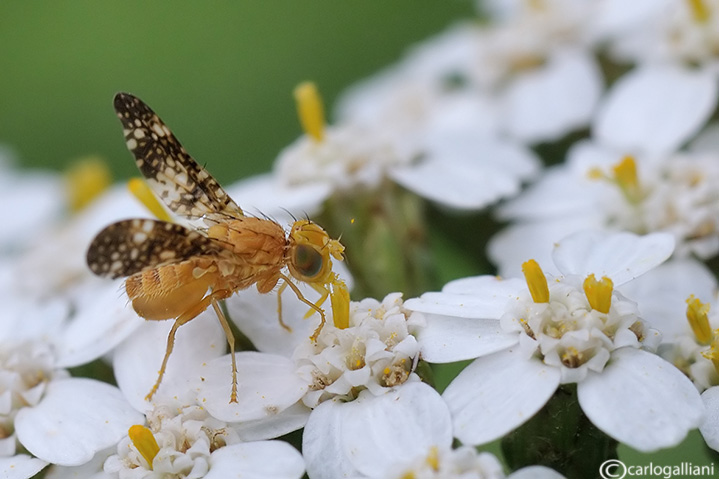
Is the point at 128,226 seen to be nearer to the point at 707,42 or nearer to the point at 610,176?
the point at 610,176

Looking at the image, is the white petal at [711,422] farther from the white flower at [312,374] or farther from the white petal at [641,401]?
the white flower at [312,374]

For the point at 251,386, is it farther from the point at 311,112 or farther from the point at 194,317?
the point at 311,112

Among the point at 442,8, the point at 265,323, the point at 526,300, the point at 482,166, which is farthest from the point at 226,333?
the point at 442,8

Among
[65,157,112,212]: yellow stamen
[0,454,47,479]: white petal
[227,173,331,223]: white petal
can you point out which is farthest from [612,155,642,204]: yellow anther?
[65,157,112,212]: yellow stamen

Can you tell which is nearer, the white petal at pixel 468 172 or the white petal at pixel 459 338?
the white petal at pixel 459 338

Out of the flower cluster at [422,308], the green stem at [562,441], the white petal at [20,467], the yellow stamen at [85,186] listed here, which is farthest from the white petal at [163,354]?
the yellow stamen at [85,186]

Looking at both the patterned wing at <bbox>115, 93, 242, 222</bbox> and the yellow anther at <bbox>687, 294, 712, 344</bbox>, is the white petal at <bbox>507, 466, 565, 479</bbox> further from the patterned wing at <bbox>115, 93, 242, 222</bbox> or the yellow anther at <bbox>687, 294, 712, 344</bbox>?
the patterned wing at <bbox>115, 93, 242, 222</bbox>
